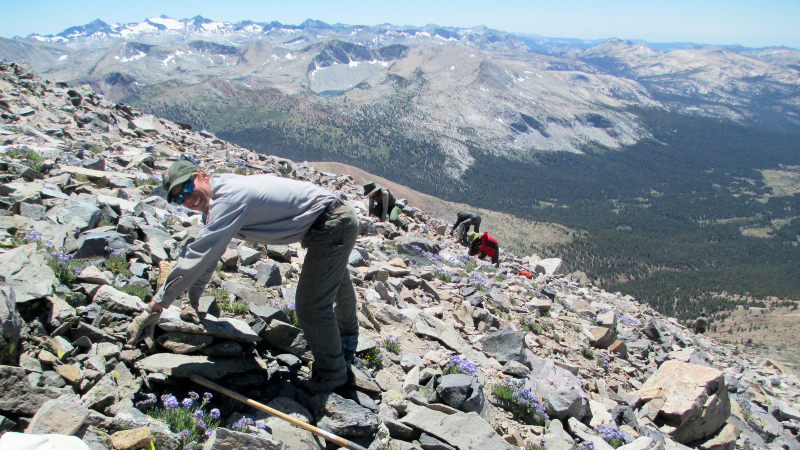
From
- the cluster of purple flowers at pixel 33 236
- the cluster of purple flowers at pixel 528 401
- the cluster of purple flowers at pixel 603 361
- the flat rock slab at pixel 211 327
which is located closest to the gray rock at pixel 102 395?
the flat rock slab at pixel 211 327

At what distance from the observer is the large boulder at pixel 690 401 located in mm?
7656

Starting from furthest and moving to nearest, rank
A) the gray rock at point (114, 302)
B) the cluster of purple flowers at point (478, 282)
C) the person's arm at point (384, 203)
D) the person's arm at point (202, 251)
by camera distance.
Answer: the person's arm at point (384, 203) < the cluster of purple flowers at point (478, 282) < the gray rock at point (114, 302) < the person's arm at point (202, 251)

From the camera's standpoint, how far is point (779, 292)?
111438mm

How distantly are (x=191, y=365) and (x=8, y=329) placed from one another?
5.07 ft

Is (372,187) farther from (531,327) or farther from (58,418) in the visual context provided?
(58,418)

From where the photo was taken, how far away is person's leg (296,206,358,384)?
15.5ft

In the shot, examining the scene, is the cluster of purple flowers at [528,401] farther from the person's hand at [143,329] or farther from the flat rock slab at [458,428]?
the person's hand at [143,329]

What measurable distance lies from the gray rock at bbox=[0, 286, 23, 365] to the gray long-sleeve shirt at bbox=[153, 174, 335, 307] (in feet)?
3.89

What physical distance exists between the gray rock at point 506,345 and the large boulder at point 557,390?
35 cm

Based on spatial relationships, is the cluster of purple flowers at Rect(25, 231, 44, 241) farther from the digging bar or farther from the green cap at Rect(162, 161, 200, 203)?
the digging bar

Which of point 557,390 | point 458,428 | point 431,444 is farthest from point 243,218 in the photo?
point 557,390

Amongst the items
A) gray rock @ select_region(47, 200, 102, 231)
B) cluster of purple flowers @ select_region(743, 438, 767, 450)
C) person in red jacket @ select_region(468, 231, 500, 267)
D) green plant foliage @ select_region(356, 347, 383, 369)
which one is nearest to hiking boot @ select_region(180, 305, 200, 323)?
green plant foliage @ select_region(356, 347, 383, 369)

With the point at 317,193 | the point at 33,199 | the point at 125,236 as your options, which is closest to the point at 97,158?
the point at 33,199

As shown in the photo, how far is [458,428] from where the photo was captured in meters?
4.97
